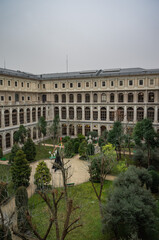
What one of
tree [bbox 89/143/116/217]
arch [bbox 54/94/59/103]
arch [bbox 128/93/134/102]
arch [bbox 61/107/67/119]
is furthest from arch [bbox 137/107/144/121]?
tree [bbox 89/143/116/217]

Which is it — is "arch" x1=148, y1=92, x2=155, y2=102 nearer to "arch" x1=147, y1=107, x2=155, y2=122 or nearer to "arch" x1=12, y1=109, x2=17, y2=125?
"arch" x1=147, y1=107, x2=155, y2=122

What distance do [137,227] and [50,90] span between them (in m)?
39.4

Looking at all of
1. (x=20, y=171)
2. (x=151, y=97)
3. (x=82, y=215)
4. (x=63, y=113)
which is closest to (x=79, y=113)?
(x=63, y=113)

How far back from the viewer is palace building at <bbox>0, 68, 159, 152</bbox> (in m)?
35.8

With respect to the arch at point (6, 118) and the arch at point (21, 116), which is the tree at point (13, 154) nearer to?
the arch at point (6, 118)

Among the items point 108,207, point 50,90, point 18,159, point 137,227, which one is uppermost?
point 50,90

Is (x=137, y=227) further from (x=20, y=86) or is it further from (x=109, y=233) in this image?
(x=20, y=86)

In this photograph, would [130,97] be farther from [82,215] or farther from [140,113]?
[82,215]

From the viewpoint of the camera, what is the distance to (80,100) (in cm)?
4431

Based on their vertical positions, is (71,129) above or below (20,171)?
above

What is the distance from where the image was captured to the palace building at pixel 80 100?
35.8m

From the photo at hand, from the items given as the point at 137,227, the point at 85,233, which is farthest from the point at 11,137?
the point at 137,227

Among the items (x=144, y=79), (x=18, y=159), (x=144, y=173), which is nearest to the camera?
(x=144, y=173)

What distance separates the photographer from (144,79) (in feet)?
124
